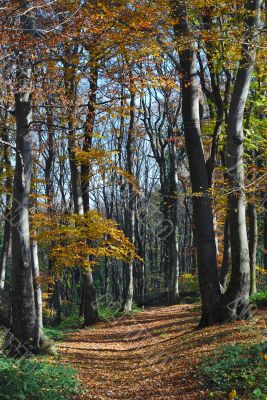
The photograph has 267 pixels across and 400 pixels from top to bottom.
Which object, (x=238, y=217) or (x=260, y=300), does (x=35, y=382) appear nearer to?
(x=238, y=217)

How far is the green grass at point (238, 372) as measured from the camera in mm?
5520

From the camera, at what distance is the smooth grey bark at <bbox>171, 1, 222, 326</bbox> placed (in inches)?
419

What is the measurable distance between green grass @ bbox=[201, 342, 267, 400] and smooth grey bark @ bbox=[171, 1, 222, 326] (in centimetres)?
331

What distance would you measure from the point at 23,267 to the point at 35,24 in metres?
5.38

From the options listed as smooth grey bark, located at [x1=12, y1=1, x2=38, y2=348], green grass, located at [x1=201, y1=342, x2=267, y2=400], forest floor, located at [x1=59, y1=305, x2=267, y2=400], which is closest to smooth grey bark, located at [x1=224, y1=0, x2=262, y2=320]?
forest floor, located at [x1=59, y1=305, x2=267, y2=400]

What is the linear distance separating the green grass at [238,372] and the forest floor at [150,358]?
0.70ft

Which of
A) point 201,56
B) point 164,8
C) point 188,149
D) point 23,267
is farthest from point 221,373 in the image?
point 201,56

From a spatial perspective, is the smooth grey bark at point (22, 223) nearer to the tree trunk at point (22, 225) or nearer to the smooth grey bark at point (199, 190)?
the tree trunk at point (22, 225)

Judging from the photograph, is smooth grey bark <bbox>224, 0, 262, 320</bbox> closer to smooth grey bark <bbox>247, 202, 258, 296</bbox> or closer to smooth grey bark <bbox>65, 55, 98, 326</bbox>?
smooth grey bark <bbox>247, 202, 258, 296</bbox>

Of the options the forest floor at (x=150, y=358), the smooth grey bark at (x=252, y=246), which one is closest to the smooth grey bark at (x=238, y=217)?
the forest floor at (x=150, y=358)

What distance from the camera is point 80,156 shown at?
1494 cm

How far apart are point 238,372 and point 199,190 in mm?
5696

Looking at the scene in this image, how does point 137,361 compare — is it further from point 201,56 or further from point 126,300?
point 126,300

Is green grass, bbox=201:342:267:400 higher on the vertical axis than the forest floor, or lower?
higher
